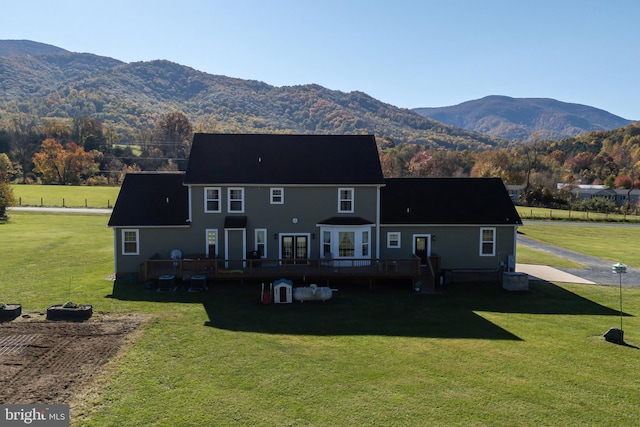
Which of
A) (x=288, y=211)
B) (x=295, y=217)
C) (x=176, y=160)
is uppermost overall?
(x=176, y=160)

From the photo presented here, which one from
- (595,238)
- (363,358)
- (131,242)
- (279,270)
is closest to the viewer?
(363,358)

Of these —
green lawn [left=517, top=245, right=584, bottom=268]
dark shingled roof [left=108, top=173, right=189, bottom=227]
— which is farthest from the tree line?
dark shingled roof [left=108, top=173, right=189, bottom=227]

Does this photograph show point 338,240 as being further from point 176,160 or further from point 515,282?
point 176,160

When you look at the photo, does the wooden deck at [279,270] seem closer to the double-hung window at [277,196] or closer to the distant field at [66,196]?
the double-hung window at [277,196]

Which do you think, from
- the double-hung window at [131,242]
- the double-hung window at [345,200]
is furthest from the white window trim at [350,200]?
the double-hung window at [131,242]

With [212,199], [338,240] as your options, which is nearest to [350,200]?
[338,240]

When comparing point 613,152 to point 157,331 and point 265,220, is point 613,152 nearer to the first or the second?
point 265,220

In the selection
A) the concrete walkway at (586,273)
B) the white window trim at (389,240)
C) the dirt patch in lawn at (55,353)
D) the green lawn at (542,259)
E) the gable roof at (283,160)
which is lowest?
the concrete walkway at (586,273)
